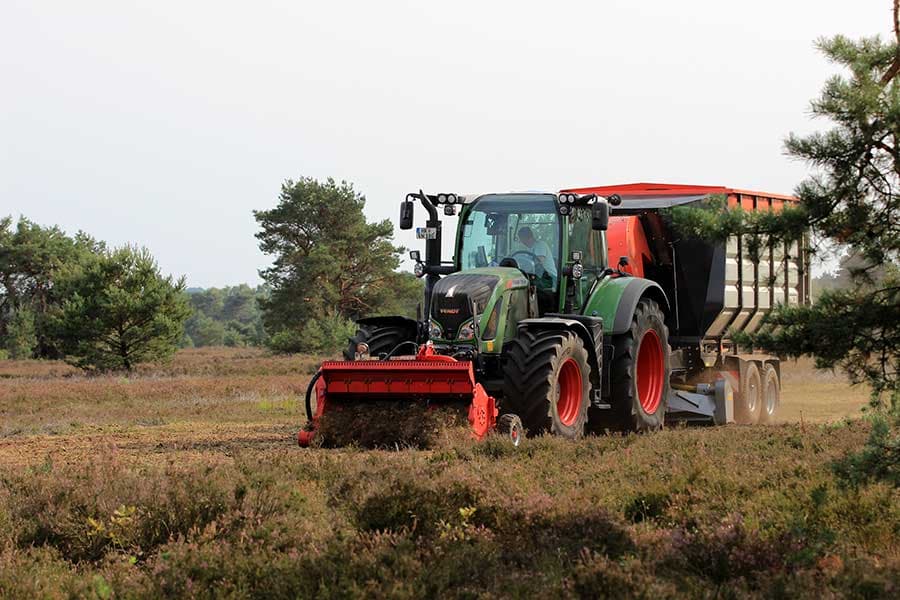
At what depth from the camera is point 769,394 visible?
66.4 ft

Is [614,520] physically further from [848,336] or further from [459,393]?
[459,393]

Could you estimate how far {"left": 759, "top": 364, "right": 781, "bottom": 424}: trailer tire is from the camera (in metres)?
19.8

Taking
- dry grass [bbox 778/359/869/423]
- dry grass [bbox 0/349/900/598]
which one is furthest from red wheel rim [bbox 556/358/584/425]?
dry grass [bbox 778/359/869/423]

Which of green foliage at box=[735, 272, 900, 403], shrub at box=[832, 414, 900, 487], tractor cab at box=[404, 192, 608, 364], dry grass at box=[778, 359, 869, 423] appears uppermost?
tractor cab at box=[404, 192, 608, 364]

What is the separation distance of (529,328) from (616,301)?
184 centimetres

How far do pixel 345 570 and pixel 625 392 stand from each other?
718cm

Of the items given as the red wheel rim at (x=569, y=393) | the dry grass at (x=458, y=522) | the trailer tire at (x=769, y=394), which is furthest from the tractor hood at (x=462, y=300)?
the trailer tire at (x=769, y=394)

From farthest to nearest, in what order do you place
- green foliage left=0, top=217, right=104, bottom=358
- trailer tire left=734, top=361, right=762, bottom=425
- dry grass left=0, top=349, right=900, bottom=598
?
green foliage left=0, top=217, right=104, bottom=358 < trailer tire left=734, top=361, right=762, bottom=425 < dry grass left=0, top=349, right=900, bottom=598

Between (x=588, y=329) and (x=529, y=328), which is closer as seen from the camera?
(x=529, y=328)

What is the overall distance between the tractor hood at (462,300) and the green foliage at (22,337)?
5273 cm

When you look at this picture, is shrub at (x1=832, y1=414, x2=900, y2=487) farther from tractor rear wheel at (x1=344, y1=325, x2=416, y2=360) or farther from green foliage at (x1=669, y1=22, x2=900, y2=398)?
tractor rear wheel at (x1=344, y1=325, x2=416, y2=360)

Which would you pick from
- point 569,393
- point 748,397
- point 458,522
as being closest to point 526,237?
point 569,393

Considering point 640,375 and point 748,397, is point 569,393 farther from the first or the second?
point 748,397

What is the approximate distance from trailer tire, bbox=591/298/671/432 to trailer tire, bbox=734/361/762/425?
344 cm
